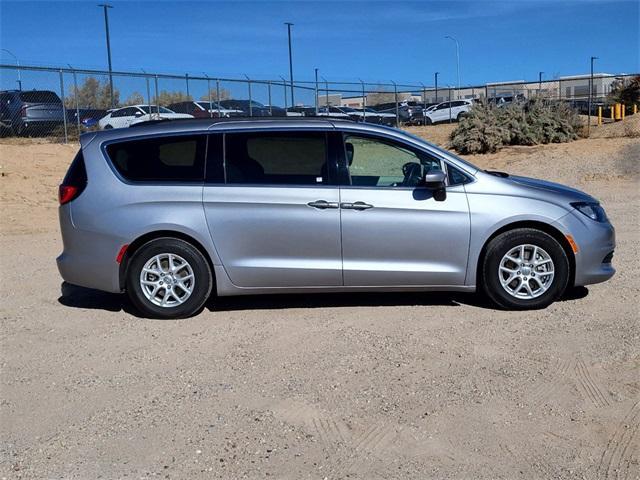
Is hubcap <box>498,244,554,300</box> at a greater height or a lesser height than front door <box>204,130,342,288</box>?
lesser

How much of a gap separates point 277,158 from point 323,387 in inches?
94.9

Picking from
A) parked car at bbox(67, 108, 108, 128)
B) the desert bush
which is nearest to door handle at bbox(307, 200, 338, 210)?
parked car at bbox(67, 108, 108, 128)

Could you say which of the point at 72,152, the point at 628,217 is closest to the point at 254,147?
the point at 628,217

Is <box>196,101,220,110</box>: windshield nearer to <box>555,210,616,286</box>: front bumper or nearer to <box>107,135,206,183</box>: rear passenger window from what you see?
<box>107,135,206,183</box>: rear passenger window

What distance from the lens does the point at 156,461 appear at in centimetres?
402

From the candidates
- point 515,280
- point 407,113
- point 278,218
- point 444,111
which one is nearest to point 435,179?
point 515,280

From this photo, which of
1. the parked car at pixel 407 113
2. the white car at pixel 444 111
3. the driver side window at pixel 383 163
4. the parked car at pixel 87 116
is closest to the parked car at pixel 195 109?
the parked car at pixel 87 116

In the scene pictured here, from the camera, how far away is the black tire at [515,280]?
657 centimetres

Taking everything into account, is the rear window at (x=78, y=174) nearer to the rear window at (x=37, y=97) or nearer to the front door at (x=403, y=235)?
the front door at (x=403, y=235)

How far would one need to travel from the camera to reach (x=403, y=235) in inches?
257

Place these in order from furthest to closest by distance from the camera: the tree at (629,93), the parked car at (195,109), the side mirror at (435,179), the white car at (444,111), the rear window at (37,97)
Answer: the white car at (444,111)
the tree at (629,93)
the parked car at (195,109)
the rear window at (37,97)
the side mirror at (435,179)

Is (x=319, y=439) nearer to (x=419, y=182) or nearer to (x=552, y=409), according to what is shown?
(x=552, y=409)

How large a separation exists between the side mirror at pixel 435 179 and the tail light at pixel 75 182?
300 centimetres

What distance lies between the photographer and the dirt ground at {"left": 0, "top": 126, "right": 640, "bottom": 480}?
402 cm
